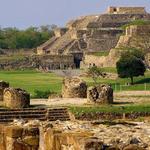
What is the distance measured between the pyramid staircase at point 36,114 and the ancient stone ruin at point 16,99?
0.56m

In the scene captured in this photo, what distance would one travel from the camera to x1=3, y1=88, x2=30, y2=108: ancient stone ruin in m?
29.9

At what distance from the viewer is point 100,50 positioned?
82.7 meters

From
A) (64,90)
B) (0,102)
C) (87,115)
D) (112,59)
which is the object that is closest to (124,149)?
(87,115)

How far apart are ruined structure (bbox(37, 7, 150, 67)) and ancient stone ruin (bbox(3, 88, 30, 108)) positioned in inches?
1999

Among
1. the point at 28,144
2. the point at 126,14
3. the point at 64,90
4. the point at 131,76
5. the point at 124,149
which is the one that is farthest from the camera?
the point at 126,14

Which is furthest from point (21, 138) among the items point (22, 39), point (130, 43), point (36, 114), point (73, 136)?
A: point (22, 39)

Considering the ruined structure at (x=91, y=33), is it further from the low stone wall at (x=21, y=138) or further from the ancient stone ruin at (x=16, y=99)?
the low stone wall at (x=21, y=138)

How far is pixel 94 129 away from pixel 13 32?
95.9 m

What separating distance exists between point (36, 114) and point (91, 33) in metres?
57.8

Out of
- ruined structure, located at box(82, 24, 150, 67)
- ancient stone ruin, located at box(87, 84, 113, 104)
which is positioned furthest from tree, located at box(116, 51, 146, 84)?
ancient stone ruin, located at box(87, 84, 113, 104)

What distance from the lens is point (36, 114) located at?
28.6 m

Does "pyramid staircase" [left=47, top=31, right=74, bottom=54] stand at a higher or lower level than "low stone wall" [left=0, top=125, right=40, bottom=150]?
higher

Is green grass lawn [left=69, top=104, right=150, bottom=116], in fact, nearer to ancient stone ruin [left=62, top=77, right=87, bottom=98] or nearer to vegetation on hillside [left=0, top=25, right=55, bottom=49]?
ancient stone ruin [left=62, top=77, right=87, bottom=98]

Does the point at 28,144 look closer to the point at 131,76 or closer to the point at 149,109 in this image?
the point at 149,109
